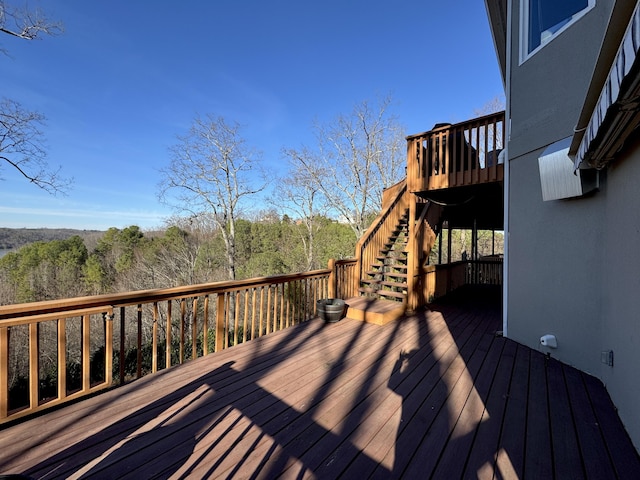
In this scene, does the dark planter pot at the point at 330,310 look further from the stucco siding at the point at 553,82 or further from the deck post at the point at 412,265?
the stucco siding at the point at 553,82

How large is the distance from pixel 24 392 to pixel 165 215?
8.89m

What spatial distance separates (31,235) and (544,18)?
28.0 meters

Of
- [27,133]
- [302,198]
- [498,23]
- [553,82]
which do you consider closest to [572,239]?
[553,82]

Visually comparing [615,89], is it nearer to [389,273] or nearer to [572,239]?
[572,239]

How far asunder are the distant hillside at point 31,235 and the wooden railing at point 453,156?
77.7 ft

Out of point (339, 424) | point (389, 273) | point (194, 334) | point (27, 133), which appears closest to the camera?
point (339, 424)

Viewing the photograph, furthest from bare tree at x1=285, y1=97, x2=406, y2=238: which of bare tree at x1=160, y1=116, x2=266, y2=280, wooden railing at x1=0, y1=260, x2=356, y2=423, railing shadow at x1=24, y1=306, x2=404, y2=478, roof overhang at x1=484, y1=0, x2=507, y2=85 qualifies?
railing shadow at x1=24, y1=306, x2=404, y2=478

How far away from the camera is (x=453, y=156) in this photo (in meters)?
4.59

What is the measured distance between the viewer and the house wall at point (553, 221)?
2697 mm

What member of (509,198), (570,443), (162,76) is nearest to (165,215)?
(162,76)

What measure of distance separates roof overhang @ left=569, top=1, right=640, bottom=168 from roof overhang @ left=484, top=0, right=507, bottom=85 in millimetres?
4128

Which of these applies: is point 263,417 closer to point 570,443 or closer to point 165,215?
point 570,443

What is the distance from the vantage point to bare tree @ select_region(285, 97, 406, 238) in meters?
14.9

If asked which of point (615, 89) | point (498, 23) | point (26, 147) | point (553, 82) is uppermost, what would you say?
point (498, 23)
